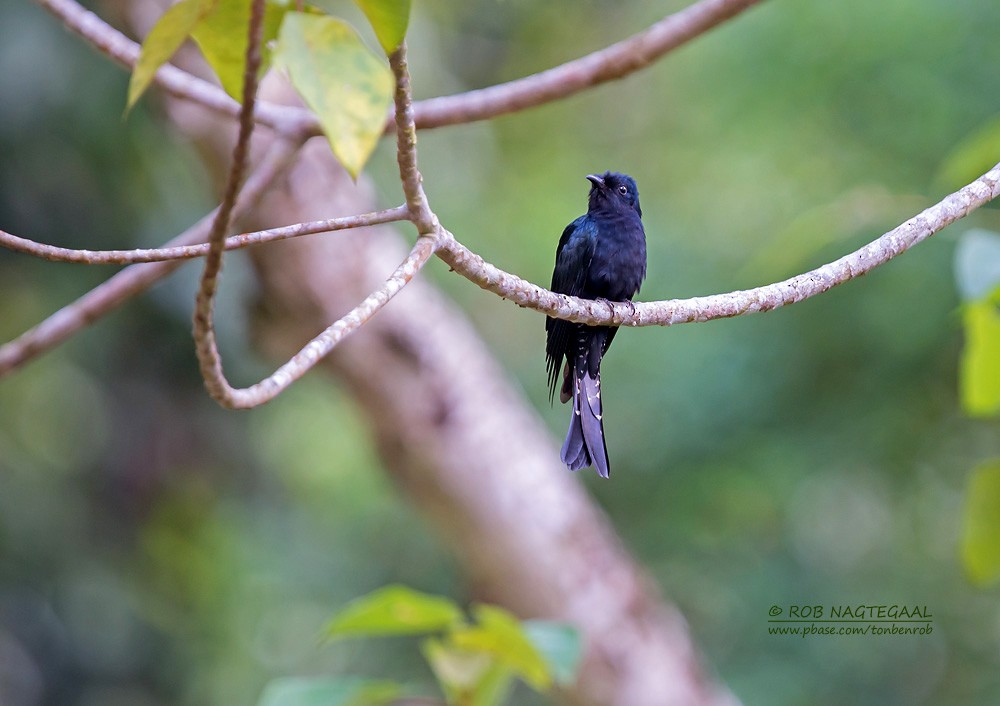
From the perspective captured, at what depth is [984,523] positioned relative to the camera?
2129 millimetres

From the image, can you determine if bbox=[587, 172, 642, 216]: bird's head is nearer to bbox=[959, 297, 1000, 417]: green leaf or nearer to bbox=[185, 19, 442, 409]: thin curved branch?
bbox=[959, 297, 1000, 417]: green leaf

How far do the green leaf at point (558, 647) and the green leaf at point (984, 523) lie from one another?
85cm

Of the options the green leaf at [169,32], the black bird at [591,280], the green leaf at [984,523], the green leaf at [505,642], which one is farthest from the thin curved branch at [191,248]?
the black bird at [591,280]

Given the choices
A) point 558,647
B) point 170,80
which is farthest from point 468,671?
point 170,80

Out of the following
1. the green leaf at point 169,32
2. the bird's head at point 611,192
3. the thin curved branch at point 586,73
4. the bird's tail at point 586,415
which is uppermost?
the thin curved branch at point 586,73

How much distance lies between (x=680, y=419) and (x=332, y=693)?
309cm

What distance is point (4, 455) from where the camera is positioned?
503 centimetres

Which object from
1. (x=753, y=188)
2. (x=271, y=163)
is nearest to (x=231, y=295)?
(x=271, y=163)

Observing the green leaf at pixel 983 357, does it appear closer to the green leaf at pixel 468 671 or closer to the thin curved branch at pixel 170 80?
the green leaf at pixel 468 671

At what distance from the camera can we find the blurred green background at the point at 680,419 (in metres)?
4.69

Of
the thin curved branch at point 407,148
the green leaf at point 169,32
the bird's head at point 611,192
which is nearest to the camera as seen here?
the green leaf at point 169,32

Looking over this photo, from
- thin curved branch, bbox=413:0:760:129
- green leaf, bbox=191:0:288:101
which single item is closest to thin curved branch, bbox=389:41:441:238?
green leaf, bbox=191:0:288:101

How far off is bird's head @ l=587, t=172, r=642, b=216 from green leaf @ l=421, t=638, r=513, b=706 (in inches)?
61.9

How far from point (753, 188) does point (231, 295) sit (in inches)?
112
